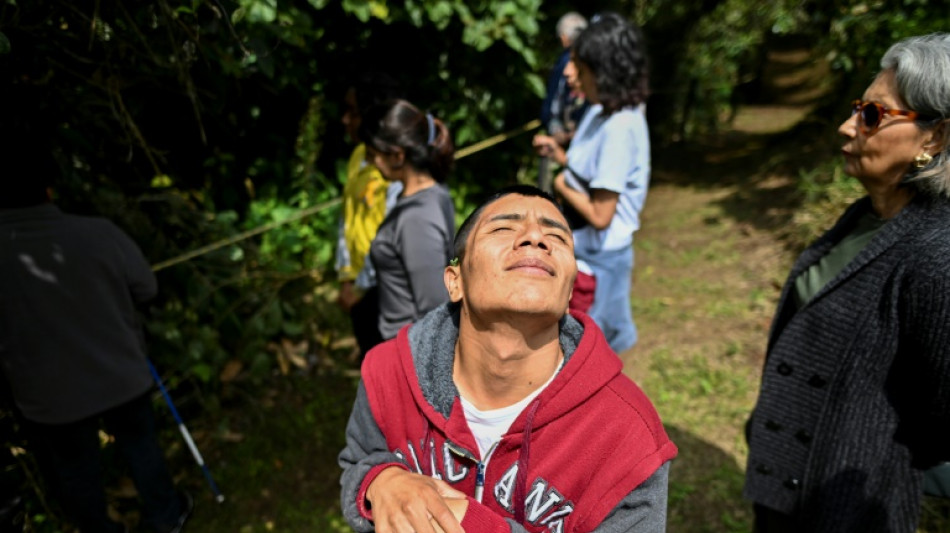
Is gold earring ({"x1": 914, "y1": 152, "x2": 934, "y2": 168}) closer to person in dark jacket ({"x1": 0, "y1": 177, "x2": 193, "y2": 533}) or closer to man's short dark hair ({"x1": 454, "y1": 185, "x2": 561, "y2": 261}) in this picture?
man's short dark hair ({"x1": 454, "y1": 185, "x2": 561, "y2": 261})

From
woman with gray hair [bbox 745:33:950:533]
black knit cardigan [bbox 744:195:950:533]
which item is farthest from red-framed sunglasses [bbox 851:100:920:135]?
black knit cardigan [bbox 744:195:950:533]

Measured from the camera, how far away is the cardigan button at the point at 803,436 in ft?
6.04

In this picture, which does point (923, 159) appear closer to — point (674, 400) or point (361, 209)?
point (361, 209)

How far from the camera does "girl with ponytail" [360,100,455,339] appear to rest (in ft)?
7.63

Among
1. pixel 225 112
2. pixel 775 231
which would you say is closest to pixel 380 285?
pixel 225 112

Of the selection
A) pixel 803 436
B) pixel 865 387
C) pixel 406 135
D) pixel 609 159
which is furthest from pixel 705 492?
pixel 406 135

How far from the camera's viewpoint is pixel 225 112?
4234 millimetres

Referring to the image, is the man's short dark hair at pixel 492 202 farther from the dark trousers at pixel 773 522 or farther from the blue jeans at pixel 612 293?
the dark trousers at pixel 773 522

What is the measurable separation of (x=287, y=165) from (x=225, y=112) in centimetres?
69

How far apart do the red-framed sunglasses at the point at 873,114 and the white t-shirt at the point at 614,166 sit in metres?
0.98

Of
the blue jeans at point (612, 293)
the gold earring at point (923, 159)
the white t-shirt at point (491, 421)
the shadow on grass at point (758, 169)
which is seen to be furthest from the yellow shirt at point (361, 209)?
the shadow on grass at point (758, 169)

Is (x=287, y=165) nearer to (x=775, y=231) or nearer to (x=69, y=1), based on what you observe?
(x=69, y=1)

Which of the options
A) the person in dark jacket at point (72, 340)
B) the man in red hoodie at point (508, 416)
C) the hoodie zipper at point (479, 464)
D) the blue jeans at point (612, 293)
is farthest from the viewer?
the blue jeans at point (612, 293)

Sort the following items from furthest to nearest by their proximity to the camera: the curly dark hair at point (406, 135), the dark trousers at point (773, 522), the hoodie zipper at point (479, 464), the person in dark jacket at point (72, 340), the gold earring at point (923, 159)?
the curly dark hair at point (406, 135)
the person in dark jacket at point (72, 340)
the dark trousers at point (773, 522)
the gold earring at point (923, 159)
the hoodie zipper at point (479, 464)
